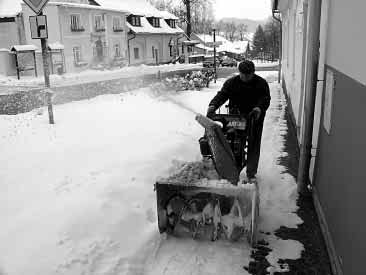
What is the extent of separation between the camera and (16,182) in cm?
544

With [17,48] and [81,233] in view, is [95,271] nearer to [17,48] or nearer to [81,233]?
[81,233]

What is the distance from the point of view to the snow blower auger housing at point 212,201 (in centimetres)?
375

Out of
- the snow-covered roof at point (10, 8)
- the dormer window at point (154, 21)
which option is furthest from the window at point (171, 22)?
the snow-covered roof at point (10, 8)

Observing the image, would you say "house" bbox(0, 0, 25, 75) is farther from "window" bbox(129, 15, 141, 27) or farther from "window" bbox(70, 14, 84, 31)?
"window" bbox(129, 15, 141, 27)

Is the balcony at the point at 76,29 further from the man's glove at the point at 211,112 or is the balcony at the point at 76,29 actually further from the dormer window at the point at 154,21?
the man's glove at the point at 211,112

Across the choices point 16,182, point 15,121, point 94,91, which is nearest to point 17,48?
point 94,91

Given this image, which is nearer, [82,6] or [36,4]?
[36,4]

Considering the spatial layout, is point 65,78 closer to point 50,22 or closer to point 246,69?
point 50,22

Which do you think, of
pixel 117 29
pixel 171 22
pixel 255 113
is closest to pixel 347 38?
pixel 255 113

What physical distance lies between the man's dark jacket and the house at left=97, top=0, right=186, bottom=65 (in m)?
37.1

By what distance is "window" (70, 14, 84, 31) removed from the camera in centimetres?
3466

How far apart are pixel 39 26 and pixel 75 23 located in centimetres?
2886

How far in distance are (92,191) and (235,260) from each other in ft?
6.94

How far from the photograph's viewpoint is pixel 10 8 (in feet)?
109
